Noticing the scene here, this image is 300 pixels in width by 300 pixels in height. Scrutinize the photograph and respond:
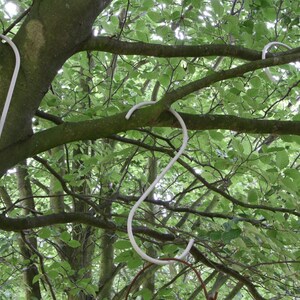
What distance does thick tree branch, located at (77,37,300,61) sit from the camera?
1300 millimetres

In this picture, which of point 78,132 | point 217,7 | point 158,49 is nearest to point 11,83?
point 78,132

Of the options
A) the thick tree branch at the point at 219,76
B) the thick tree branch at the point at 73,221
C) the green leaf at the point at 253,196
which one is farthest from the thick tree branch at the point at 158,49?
the thick tree branch at the point at 73,221

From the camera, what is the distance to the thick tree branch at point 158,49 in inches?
51.2

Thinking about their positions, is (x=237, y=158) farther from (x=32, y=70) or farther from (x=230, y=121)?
(x=32, y=70)

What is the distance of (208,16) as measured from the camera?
1.90 metres

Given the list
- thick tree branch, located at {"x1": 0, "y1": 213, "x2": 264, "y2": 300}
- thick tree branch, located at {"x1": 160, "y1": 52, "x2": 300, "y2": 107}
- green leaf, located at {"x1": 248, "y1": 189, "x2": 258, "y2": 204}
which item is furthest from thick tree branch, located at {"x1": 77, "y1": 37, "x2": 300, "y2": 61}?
thick tree branch, located at {"x1": 0, "y1": 213, "x2": 264, "y2": 300}

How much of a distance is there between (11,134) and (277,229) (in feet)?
3.13

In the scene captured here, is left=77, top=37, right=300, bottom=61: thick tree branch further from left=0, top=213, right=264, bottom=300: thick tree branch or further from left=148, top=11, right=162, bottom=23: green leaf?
left=0, top=213, right=264, bottom=300: thick tree branch

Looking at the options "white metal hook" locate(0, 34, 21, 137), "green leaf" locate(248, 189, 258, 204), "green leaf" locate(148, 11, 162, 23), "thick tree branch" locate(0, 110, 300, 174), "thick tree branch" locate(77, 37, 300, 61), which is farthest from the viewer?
"green leaf" locate(148, 11, 162, 23)

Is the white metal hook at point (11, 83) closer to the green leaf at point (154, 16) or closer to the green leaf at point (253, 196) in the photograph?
the green leaf at point (154, 16)

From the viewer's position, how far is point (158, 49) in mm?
1382

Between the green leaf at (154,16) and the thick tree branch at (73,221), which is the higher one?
the green leaf at (154,16)

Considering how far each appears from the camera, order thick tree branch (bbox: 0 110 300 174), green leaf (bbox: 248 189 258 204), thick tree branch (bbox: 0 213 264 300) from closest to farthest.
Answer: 1. thick tree branch (bbox: 0 110 300 174)
2. thick tree branch (bbox: 0 213 264 300)
3. green leaf (bbox: 248 189 258 204)

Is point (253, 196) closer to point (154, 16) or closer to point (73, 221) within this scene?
point (73, 221)
